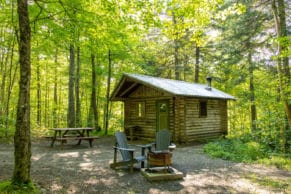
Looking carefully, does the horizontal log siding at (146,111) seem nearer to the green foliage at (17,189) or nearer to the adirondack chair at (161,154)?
the adirondack chair at (161,154)

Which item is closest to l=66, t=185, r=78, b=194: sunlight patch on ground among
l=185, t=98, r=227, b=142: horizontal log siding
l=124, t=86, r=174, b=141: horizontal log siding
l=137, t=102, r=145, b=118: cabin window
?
l=124, t=86, r=174, b=141: horizontal log siding

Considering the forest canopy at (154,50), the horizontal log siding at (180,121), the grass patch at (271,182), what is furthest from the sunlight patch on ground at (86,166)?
the horizontal log siding at (180,121)

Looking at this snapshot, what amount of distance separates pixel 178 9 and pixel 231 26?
33.5 feet

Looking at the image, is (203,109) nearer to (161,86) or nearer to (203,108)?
(203,108)

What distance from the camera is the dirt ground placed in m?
4.44

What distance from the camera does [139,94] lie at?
43.3 ft

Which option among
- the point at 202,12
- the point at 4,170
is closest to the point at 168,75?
the point at 202,12

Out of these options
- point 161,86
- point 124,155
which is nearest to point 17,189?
point 124,155

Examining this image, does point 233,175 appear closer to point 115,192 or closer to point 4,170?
point 115,192

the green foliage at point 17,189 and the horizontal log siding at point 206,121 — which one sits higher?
the horizontal log siding at point 206,121

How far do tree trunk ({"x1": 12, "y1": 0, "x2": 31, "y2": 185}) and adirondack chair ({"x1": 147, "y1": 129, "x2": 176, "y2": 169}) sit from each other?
271 centimetres

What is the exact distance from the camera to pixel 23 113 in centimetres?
383

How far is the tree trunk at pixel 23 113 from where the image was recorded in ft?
12.5

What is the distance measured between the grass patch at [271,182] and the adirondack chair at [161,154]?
6.57ft
